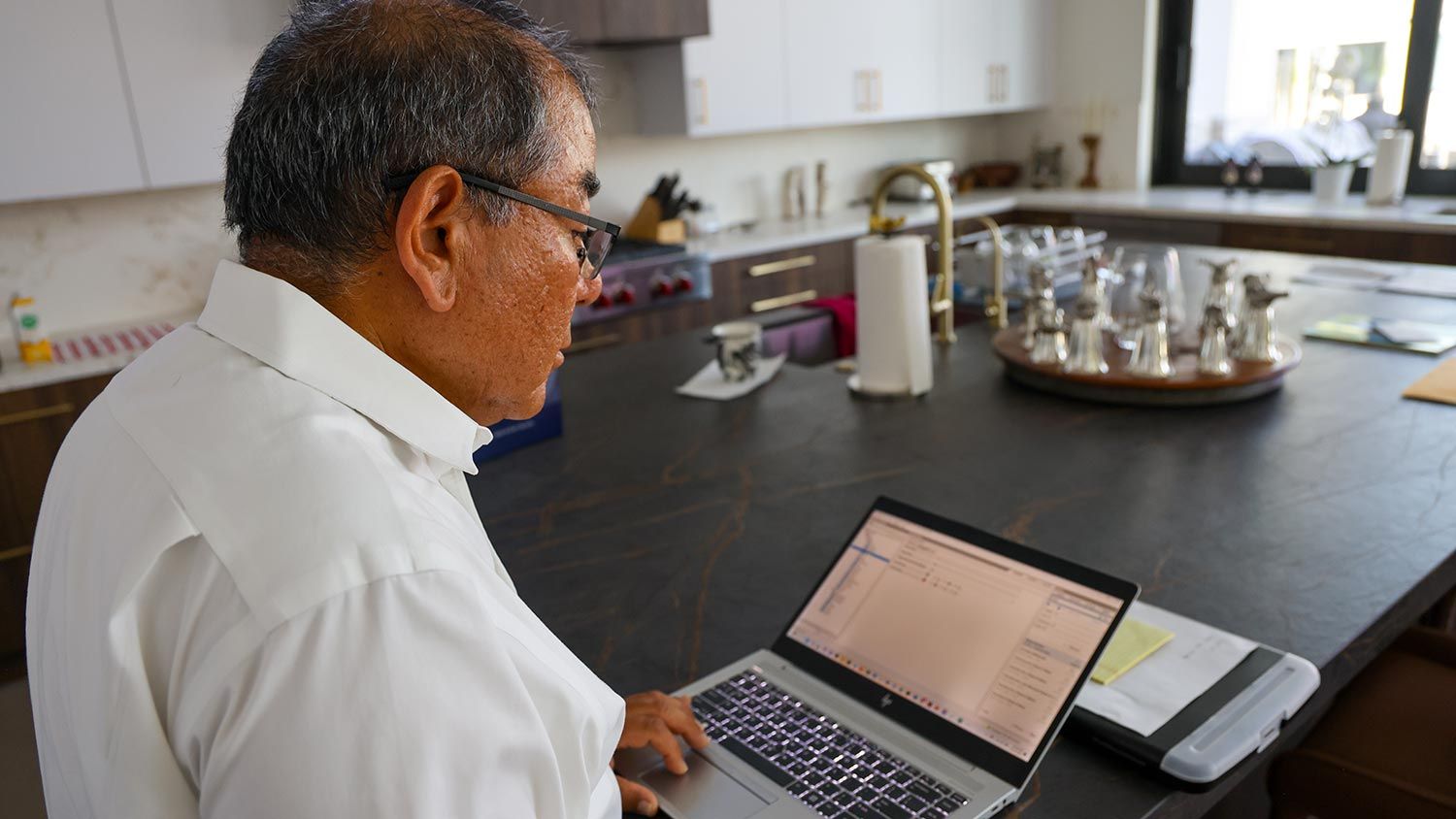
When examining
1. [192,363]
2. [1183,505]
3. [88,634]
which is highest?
[192,363]

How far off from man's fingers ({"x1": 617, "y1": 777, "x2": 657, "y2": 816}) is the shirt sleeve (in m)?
0.30

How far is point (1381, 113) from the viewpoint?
459 cm

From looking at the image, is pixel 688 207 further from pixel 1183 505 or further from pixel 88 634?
pixel 88 634

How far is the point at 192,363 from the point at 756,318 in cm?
198

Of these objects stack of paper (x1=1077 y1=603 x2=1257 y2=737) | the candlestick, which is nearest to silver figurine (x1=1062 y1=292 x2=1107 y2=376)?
stack of paper (x1=1077 y1=603 x2=1257 y2=737)

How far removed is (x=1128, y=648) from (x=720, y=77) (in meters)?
3.51

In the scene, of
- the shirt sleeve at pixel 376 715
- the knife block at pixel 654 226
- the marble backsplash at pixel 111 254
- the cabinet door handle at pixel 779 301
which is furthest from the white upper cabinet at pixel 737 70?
the shirt sleeve at pixel 376 715

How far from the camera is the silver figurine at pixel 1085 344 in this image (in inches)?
77.2

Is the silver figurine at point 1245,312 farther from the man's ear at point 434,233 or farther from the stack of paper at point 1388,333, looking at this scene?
the man's ear at point 434,233

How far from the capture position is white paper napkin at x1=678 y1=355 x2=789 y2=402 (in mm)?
2113

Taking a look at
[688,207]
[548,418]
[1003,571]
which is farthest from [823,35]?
[1003,571]

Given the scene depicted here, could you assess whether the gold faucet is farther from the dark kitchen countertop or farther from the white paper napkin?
the white paper napkin

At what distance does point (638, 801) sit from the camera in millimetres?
925

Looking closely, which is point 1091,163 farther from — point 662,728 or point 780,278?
point 662,728
